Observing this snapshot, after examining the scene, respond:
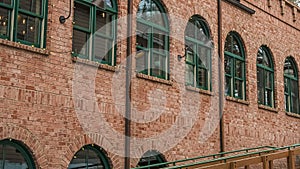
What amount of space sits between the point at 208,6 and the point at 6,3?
313 inches

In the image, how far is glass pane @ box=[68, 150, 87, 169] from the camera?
12.0 meters

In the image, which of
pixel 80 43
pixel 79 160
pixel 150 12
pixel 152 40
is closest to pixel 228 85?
pixel 152 40

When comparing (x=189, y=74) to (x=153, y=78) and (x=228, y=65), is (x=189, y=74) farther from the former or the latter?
(x=228, y=65)

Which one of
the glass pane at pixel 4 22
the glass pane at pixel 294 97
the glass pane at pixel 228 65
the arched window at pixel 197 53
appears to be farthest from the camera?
the glass pane at pixel 294 97

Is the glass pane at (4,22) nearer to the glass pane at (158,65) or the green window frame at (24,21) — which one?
the green window frame at (24,21)

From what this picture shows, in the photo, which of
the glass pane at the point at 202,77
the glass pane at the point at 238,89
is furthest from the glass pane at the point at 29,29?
the glass pane at the point at 238,89

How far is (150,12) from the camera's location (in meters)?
14.8

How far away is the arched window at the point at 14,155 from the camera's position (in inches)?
415

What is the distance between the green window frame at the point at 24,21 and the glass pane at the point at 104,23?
5.76ft

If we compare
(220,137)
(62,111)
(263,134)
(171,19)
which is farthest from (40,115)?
(263,134)

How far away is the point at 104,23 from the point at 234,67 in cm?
647

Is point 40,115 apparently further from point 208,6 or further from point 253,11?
point 253,11

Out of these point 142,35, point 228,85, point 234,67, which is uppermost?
point 142,35

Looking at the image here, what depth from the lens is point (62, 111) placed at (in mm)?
11656
